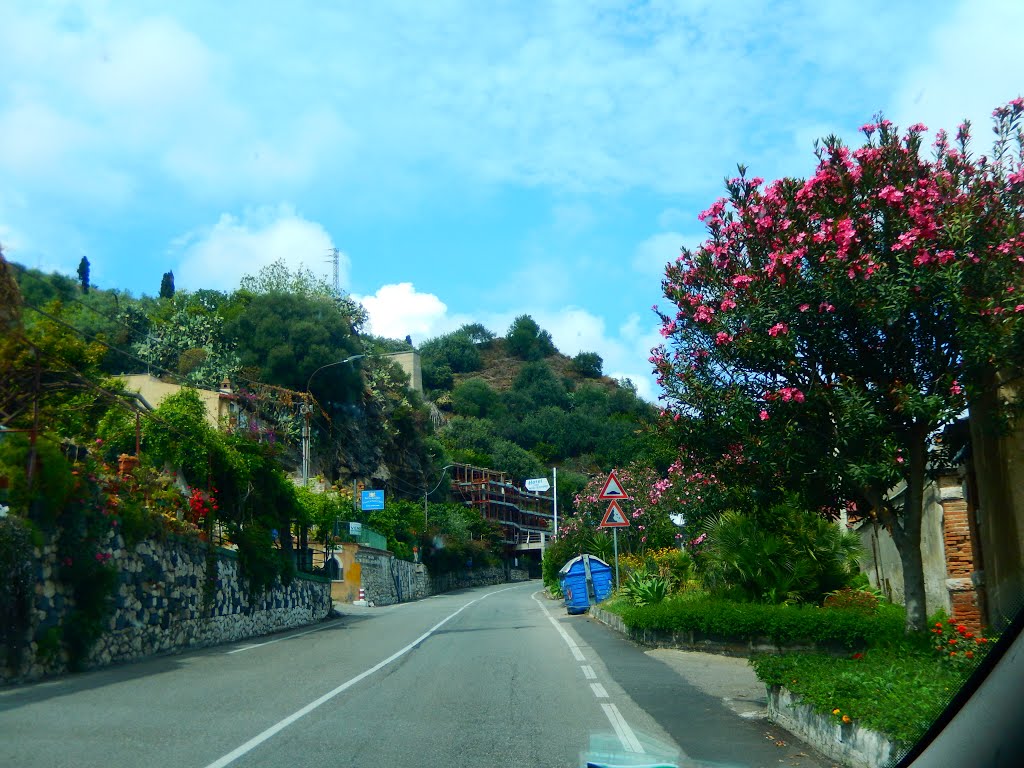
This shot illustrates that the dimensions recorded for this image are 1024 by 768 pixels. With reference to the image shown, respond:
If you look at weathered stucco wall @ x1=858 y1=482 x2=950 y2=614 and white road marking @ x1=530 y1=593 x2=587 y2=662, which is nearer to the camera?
weathered stucco wall @ x1=858 y1=482 x2=950 y2=614

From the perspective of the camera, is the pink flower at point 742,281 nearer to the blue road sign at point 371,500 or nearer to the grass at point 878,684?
the grass at point 878,684

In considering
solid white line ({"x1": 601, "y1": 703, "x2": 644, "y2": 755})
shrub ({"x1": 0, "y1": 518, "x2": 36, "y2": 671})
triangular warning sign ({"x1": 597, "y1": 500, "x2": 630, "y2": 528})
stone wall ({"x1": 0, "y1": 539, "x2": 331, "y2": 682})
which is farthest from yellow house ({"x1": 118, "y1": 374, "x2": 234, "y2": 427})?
solid white line ({"x1": 601, "y1": 703, "x2": 644, "y2": 755})

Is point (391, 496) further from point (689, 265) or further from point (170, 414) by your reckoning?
point (689, 265)

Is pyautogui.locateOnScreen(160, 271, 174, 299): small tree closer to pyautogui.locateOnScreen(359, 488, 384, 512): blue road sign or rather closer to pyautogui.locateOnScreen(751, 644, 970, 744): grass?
pyautogui.locateOnScreen(359, 488, 384, 512): blue road sign

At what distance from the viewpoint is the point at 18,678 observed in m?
13.3

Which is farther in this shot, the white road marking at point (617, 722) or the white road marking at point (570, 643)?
the white road marking at point (570, 643)

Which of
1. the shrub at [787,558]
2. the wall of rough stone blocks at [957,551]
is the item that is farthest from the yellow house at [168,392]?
the wall of rough stone blocks at [957,551]

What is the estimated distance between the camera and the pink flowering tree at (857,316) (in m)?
7.20

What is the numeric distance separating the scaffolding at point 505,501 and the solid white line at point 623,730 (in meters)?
72.1

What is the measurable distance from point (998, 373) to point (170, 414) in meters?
20.3

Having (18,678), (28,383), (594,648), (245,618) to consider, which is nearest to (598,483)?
(245,618)

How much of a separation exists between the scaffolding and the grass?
73098mm

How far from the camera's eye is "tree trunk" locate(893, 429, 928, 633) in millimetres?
8602

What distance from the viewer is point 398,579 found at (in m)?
54.3
